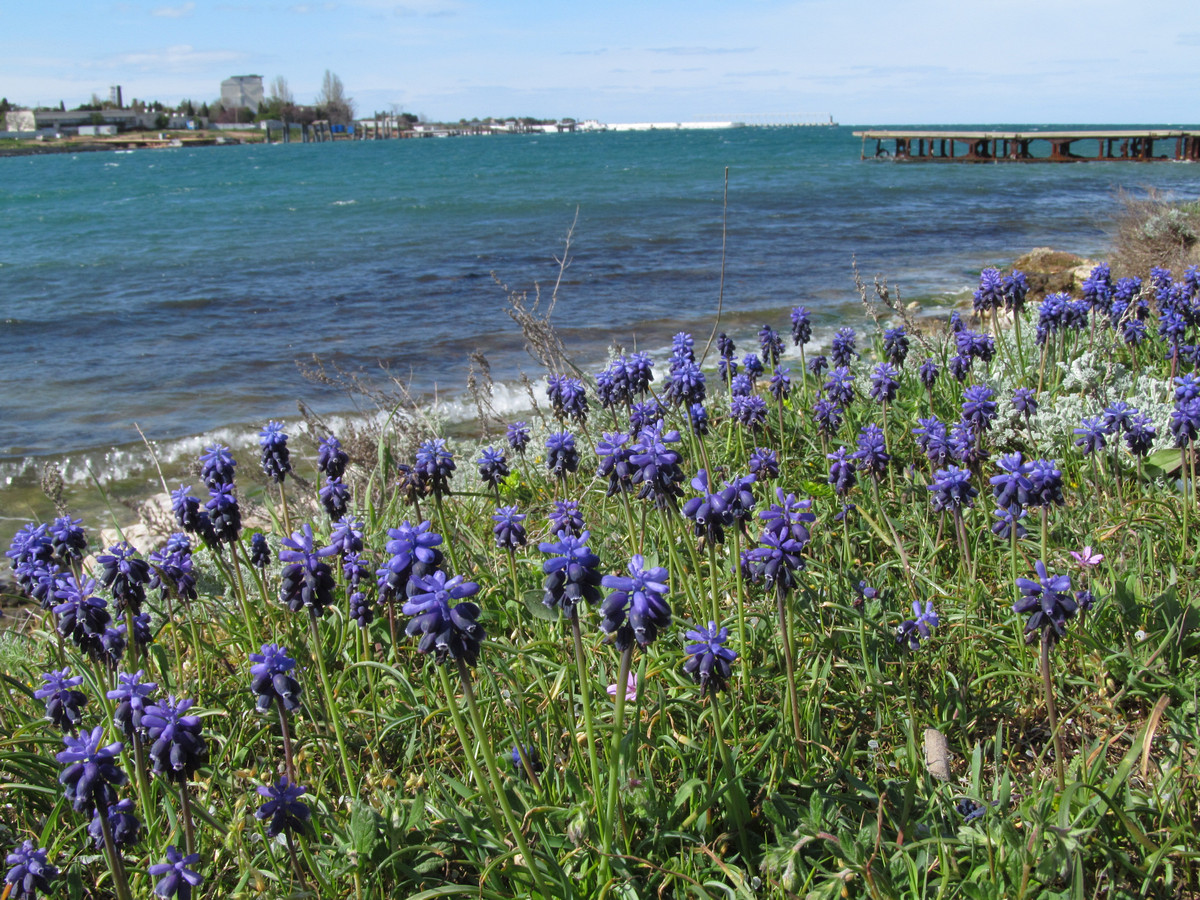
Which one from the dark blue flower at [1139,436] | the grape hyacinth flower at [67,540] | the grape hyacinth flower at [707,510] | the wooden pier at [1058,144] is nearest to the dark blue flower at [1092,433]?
the dark blue flower at [1139,436]

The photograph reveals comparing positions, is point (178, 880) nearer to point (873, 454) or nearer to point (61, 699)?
point (61, 699)

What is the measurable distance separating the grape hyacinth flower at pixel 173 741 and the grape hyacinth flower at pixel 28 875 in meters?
0.34

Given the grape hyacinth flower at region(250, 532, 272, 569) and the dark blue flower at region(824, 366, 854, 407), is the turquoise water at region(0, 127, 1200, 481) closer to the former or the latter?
the dark blue flower at region(824, 366, 854, 407)

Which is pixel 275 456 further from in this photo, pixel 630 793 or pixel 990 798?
pixel 990 798

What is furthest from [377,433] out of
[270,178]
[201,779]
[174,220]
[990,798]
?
[270,178]

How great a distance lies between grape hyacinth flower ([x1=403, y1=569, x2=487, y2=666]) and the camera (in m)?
1.83

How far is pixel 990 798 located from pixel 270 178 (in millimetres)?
69091

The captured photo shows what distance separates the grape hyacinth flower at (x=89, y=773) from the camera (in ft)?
6.36

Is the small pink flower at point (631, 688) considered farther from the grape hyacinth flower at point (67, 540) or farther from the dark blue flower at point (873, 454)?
the grape hyacinth flower at point (67, 540)

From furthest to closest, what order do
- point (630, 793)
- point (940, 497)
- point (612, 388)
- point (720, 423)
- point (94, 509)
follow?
1. point (94, 509)
2. point (720, 423)
3. point (612, 388)
4. point (940, 497)
5. point (630, 793)

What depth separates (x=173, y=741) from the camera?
2.07 meters

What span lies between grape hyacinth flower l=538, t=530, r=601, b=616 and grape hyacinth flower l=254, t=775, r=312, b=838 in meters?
0.86

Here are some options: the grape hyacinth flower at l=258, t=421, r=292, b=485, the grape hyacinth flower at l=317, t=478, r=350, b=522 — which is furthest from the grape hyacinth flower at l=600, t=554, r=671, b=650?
the grape hyacinth flower at l=258, t=421, r=292, b=485

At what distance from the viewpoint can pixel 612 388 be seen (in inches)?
183
